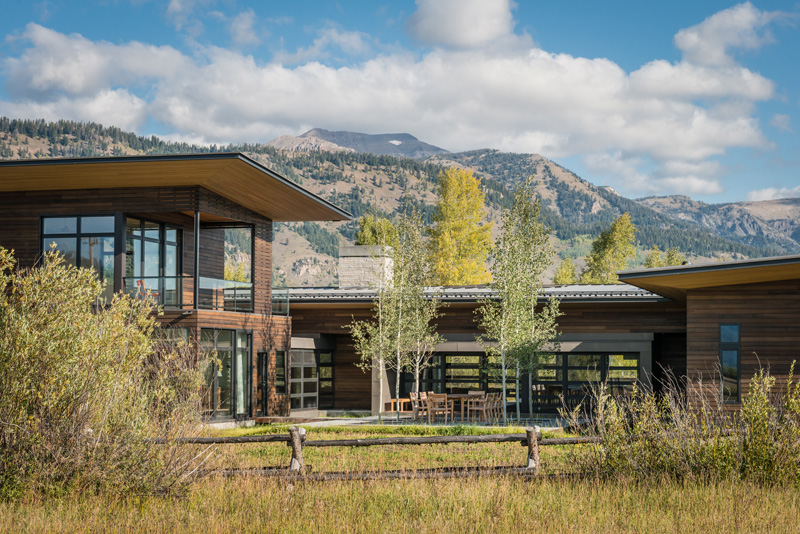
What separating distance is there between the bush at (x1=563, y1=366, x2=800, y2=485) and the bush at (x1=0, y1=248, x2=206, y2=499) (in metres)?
5.24

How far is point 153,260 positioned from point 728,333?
47.6 feet

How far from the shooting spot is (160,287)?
2022 centimetres

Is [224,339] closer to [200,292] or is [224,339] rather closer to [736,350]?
[200,292]

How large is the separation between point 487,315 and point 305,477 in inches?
452

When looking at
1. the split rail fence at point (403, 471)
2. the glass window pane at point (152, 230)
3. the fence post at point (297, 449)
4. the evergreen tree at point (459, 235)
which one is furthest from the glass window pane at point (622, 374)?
the evergreen tree at point (459, 235)

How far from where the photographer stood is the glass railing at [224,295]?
21062mm

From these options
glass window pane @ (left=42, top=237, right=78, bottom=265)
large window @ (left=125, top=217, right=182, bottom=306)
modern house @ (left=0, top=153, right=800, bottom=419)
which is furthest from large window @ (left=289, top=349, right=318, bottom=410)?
glass window pane @ (left=42, top=237, right=78, bottom=265)

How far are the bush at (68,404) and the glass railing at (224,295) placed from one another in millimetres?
10384

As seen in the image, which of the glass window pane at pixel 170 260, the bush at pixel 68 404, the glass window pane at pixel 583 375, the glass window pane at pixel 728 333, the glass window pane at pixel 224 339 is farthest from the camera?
the glass window pane at pixel 583 375

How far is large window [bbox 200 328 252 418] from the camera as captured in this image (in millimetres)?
20406

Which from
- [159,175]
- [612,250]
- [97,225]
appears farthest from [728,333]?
[612,250]

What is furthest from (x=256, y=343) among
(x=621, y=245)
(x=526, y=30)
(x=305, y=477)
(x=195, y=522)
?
(x=621, y=245)

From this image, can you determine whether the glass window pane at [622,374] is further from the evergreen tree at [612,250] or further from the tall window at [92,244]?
the evergreen tree at [612,250]

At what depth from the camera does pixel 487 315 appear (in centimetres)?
2153
